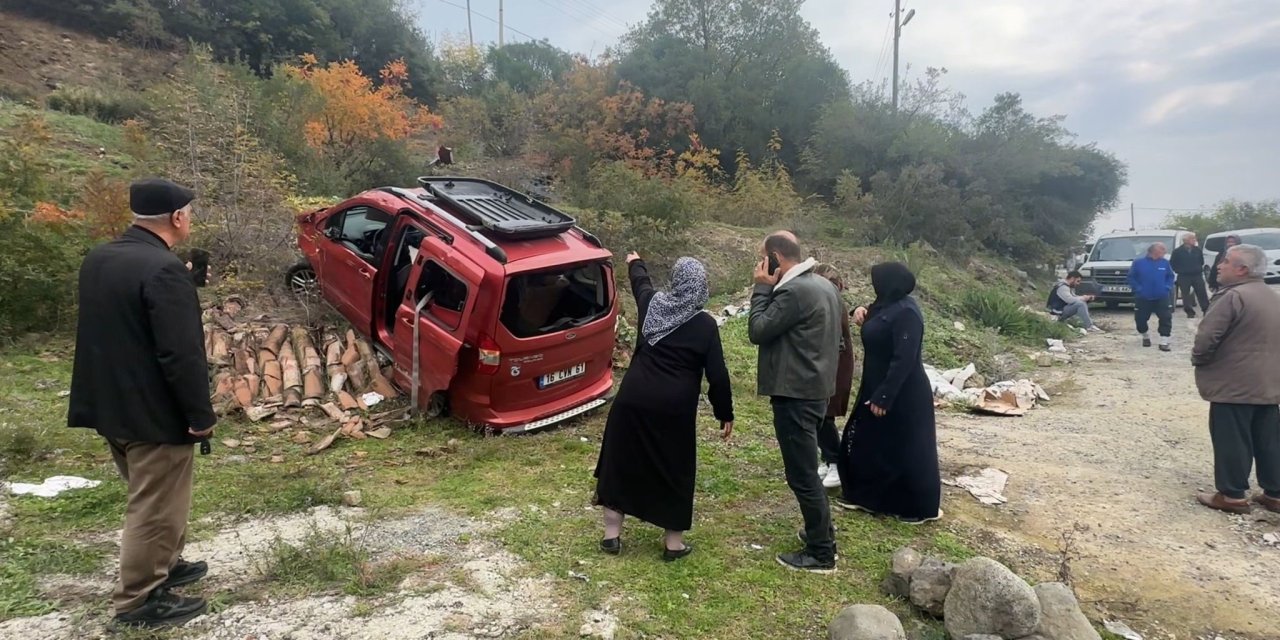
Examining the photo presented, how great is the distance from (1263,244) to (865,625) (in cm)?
1783

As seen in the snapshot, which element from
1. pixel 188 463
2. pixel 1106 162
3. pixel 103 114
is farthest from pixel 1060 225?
pixel 103 114

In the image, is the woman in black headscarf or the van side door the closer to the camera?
the woman in black headscarf

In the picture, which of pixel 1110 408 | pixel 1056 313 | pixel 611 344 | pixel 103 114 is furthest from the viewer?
pixel 103 114

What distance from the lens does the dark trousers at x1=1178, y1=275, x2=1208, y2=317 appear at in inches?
484

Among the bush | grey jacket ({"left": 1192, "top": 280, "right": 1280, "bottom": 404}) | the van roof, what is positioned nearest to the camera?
grey jacket ({"left": 1192, "top": 280, "right": 1280, "bottom": 404})

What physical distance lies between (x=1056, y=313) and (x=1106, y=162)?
1344 cm

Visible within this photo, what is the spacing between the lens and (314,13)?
2516 centimetres

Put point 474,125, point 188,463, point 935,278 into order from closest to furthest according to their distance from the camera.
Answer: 1. point 188,463
2. point 935,278
3. point 474,125

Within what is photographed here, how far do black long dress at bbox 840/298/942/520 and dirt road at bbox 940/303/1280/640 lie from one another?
570mm

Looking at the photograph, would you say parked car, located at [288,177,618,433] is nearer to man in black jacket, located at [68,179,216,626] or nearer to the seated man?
man in black jacket, located at [68,179,216,626]

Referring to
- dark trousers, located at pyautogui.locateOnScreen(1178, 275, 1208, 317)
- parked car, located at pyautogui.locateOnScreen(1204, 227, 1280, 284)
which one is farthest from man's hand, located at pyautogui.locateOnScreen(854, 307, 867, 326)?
parked car, located at pyautogui.locateOnScreen(1204, 227, 1280, 284)

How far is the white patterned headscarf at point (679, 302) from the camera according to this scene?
366 centimetres

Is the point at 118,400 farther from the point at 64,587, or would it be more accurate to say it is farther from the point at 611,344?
the point at 611,344

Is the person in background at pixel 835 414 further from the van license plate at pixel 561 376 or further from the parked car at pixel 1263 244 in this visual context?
the parked car at pixel 1263 244
